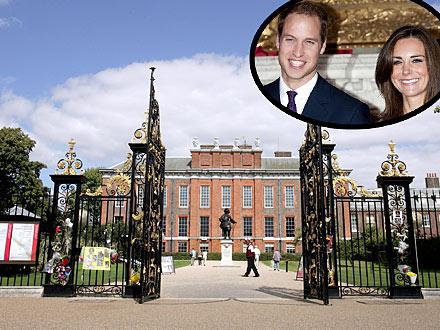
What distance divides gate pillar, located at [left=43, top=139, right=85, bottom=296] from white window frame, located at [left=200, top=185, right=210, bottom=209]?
118 feet

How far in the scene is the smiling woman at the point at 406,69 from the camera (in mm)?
1898

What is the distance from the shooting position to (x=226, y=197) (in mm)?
46656

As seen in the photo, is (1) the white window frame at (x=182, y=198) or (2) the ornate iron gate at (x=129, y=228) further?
(1) the white window frame at (x=182, y=198)

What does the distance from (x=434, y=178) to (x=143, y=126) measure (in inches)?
2009

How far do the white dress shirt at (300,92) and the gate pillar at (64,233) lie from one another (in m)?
8.87

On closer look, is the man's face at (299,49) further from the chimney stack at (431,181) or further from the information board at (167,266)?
the chimney stack at (431,181)

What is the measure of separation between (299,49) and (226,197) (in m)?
44.8

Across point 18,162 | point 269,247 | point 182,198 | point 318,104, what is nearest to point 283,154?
point 269,247

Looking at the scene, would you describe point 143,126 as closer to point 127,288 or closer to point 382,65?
point 127,288

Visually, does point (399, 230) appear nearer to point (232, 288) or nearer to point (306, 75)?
point (232, 288)

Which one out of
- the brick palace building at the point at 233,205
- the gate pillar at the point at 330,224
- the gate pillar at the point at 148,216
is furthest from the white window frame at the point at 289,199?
the gate pillar at the point at 148,216

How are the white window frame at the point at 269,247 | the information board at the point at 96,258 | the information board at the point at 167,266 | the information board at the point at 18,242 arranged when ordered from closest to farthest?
the information board at the point at 18,242, the information board at the point at 96,258, the information board at the point at 167,266, the white window frame at the point at 269,247

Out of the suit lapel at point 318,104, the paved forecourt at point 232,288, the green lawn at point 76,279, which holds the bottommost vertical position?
the paved forecourt at point 232,288

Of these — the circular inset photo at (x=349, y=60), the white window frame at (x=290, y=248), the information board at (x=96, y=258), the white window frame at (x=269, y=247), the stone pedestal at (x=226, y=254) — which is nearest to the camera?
the circular inset photo at (x=349, y=60)
